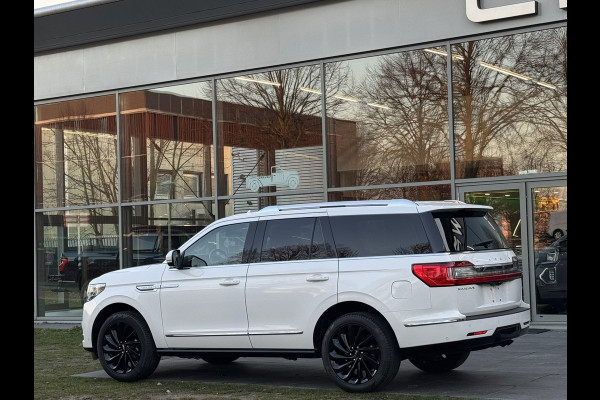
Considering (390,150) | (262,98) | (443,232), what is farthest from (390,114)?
(443,232)

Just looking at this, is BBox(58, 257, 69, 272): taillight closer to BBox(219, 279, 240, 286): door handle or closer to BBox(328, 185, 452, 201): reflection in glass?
BBox(328, 185, 452, 201): reflection in glass

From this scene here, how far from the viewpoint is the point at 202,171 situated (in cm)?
1769

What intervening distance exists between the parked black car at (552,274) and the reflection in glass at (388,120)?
7.02 ft

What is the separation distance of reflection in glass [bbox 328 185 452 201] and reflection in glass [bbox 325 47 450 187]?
0.47ft

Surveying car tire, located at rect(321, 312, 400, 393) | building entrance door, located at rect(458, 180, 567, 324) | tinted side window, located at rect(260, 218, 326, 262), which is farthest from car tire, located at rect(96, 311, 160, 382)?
building entrance door, located at rect(458, 180, 567, 324)

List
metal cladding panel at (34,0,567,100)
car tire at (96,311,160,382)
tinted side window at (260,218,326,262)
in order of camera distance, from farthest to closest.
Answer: metal cladding panel at (34,0,567,100)
car tire at (96,311,160,382)
tinted side window at (260,218,326,262)

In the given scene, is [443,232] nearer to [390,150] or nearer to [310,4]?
[390,150]

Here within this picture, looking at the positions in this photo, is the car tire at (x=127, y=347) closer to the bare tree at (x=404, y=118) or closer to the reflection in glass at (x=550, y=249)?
the bare tree at (x=404, y=118)

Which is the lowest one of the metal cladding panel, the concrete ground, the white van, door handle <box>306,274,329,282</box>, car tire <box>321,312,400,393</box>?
the concrete ground

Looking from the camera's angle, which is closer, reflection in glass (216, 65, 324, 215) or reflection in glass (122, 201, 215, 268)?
reflection in glass (216, 65, 324, 215)

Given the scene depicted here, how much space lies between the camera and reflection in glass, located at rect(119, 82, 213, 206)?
58.0 ft

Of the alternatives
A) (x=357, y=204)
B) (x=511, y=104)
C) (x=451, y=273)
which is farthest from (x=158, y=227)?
(x=451, y=273)

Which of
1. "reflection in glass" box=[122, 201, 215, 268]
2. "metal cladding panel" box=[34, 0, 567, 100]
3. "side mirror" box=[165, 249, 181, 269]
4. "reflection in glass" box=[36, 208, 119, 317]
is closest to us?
"side mirror" box=[165, 249, 181, 269]

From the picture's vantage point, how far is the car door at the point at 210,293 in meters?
9.51
